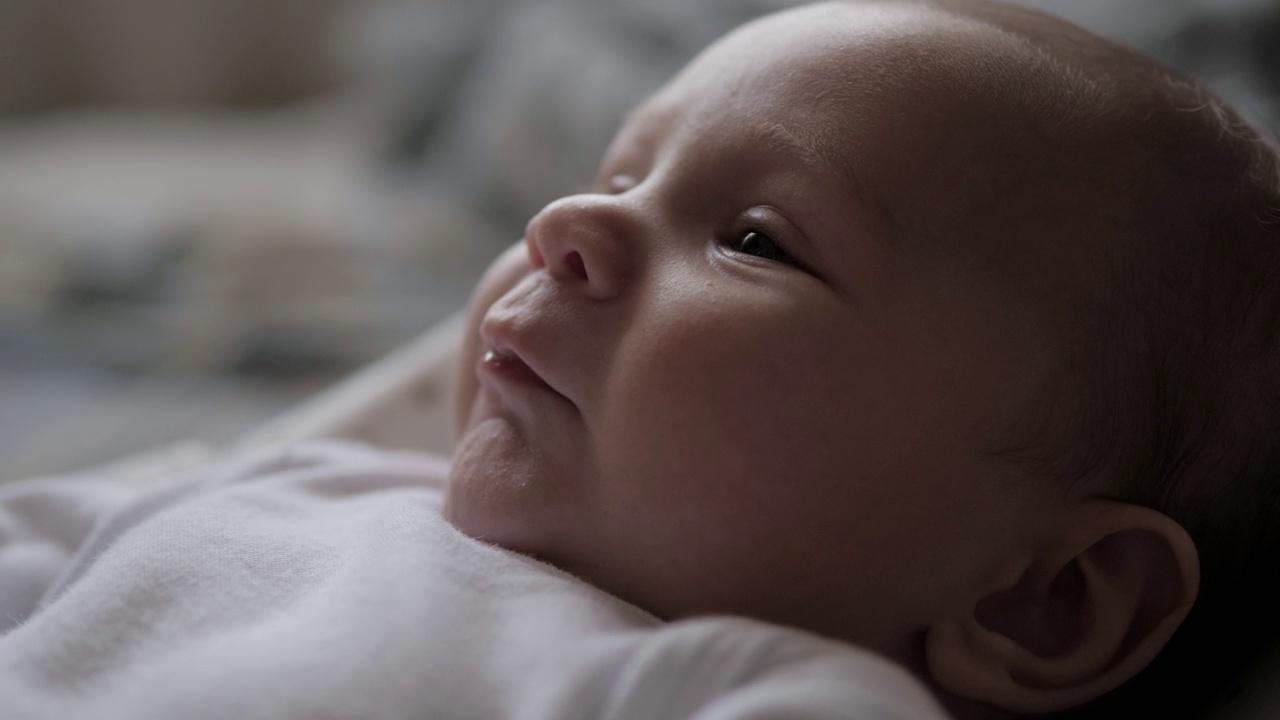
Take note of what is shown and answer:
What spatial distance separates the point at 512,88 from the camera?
6.06 feet

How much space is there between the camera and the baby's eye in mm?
650

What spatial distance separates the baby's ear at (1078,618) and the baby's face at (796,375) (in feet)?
0.10

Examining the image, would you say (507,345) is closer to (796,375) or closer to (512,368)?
(512,368)

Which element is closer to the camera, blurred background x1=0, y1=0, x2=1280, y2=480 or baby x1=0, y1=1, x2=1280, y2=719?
baby x1=0, y1=1, x2=1280, y2=719

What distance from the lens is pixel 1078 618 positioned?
641 millimetres

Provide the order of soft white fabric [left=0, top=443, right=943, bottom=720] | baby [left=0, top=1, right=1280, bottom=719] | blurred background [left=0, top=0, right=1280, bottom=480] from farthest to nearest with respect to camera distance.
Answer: blurred background [left=0, top=0, right=1280, bottom=480] → baby [left=0, top=1, right=1280, bottom=719] → soft white fabric [left=0, top=443, right=943, bottom=720]

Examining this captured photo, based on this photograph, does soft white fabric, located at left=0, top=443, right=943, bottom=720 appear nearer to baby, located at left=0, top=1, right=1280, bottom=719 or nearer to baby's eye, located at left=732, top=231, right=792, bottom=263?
baby, located at left=0, top=1, right=1280, bottom=719

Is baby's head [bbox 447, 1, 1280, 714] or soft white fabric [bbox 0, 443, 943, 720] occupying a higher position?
baby's head [bbox 447, 1, 1280, 714]

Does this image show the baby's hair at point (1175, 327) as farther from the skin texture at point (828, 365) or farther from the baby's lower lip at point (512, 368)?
the baby's lower lip at point (512, 368)

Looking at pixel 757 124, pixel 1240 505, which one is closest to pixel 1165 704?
pixel 1240 505

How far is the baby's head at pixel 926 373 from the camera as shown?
0.60 metres

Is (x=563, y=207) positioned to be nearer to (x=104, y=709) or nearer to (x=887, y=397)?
(x=887, y=397)

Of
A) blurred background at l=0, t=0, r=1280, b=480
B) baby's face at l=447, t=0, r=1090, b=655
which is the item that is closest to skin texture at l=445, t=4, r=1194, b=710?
baby's face at l=447, t=0, r=1090, b=655

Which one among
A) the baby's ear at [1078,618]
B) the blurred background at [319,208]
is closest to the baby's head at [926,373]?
the baby's ear at [1078,618]
